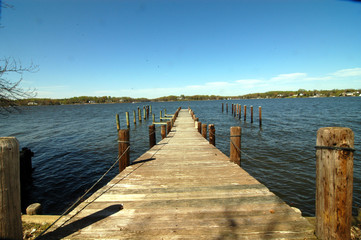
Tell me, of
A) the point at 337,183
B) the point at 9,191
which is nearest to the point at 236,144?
the point at 337,183

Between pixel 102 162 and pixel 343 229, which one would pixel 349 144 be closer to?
pixel 343 229

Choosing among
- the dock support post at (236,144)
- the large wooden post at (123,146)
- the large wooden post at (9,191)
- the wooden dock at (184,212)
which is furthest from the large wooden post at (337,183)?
the large wooden post at (123,146)

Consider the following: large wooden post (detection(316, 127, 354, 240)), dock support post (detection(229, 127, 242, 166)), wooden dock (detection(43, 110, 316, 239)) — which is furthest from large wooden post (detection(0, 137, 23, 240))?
dock support post (detection(229, 127, 242, 166))

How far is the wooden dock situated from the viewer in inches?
95.2

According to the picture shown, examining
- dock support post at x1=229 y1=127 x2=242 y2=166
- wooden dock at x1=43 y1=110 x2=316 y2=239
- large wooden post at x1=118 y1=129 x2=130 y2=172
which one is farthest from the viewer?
dock support post at x1=229 y1=127 x2=242 y2=166

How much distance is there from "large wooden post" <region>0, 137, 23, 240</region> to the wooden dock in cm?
63

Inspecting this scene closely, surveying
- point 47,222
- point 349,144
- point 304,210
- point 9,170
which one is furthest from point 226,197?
point 304,210

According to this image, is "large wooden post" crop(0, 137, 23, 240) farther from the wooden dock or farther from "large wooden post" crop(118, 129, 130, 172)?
"large wooden post" crop(118, 129, 130, 172)

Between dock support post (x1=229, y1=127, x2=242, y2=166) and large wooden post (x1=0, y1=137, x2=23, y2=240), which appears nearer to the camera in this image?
large wooden post (x1=0, y1=137, x2=23, y2=240)

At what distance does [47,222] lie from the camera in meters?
3.65

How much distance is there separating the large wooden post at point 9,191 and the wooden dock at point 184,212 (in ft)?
2.07

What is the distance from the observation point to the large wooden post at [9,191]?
186 cm

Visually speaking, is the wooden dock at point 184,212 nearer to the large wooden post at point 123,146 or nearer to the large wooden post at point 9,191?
the large wooden post at point 9,191

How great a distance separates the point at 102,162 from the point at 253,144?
1161 cm
